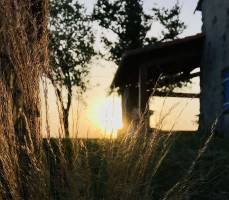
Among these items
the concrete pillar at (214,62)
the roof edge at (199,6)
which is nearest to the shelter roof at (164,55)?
the concrete pillar at (214,62)

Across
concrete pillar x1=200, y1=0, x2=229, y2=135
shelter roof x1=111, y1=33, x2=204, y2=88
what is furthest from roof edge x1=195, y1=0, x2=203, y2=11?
shelter roof x1=111, y1=33, x2=204, y2=88

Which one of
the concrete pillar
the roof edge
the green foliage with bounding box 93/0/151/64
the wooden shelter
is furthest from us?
the green foliage with bounding box 93/0/151/64

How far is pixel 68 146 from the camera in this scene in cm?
707

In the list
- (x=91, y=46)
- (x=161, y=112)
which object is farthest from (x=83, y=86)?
(x=161, y=112)

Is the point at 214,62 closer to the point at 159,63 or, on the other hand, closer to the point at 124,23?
the point at 159,63

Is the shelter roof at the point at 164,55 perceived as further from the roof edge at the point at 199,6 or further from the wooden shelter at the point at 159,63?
the roof edge at the point at 199,6

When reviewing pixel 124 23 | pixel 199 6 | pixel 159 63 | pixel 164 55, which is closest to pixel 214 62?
pixel 164 55

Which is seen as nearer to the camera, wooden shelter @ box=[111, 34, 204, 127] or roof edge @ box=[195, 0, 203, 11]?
wooden shelter @ box=[111, 34, 204, 127]

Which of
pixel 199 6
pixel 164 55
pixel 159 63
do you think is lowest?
pixel 159 63

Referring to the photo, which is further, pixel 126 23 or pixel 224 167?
pixel 126 23

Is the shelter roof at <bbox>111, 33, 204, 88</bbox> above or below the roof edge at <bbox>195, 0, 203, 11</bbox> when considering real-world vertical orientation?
below

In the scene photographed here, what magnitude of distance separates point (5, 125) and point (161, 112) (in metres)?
0.88

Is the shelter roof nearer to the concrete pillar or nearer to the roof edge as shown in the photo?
the concrete pillar

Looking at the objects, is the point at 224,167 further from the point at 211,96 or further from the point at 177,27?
the point at 177,27
